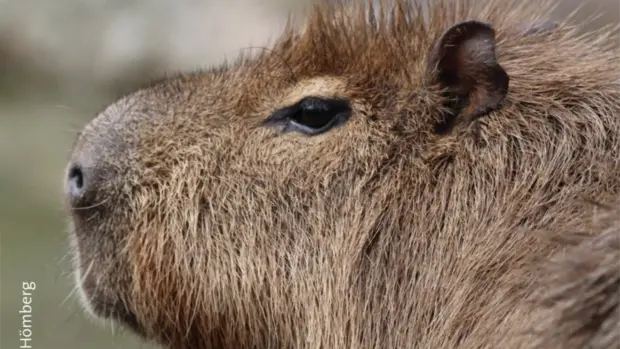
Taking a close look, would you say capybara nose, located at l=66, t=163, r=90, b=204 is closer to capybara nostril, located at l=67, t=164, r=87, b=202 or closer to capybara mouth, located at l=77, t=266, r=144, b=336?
capybara nostril, located at l=67, t=164, r=87, b=202

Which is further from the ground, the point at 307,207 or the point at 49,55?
the point at 49,55

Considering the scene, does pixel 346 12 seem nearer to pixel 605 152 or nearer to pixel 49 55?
pixel 605 152

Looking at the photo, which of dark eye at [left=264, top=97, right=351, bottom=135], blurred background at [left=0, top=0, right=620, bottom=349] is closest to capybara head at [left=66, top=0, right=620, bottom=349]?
dark eye at [left=264, top=97, right=351, bottom=135]

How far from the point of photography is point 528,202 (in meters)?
2.60

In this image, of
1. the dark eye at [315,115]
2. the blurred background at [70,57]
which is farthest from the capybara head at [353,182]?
the blurred background at [70,57]

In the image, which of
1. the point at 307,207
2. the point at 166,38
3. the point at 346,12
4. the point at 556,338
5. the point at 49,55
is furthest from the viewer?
the point at 49,55

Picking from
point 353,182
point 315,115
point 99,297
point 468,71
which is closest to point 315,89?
point 315,115

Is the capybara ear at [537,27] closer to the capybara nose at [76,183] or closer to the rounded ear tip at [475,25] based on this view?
the rounded ear tip at [475,25]

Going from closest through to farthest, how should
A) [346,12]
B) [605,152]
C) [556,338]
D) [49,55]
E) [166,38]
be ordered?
1. [556,338]
2. [605,152]
3. [346,12]
4. [166,38]
5. [49,55]

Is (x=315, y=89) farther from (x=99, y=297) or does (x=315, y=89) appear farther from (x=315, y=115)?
(x=99, y=297)

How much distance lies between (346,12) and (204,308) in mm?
952

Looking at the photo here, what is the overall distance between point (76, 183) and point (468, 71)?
1.14 metres

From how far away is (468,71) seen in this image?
9.07ft

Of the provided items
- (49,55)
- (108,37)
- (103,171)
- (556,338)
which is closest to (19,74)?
(49,55)
